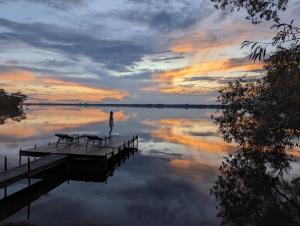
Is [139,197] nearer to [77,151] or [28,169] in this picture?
[28,169]

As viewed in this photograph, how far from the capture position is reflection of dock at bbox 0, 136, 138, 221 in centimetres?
1841

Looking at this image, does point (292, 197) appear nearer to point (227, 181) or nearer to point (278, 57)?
point (227, 181)

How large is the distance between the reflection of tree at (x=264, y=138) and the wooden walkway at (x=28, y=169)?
9443 millimetres

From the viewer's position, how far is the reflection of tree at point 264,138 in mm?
11688

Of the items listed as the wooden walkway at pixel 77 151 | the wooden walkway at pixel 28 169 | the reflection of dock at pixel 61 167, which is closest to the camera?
the wooden walkway at pixel 28 169

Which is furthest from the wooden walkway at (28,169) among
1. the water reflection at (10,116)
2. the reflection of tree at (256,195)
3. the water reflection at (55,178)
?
the water reflection at (10,116)

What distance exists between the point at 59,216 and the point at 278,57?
10.5 meters

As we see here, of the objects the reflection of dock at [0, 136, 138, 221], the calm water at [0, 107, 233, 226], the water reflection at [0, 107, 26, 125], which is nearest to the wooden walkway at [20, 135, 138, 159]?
the reflection of dock at [0, 136, 138, 221]

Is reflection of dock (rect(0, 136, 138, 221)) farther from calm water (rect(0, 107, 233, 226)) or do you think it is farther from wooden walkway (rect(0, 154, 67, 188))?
calm water (rect(0, 107, 233, 226))

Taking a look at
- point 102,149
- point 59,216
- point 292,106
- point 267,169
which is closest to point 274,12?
point 292,106

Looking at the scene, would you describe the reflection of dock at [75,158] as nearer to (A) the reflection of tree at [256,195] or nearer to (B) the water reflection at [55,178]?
(B) the water reflection at [55,178]

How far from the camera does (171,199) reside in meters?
19.2

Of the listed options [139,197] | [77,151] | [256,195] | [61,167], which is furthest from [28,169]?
[256,195]

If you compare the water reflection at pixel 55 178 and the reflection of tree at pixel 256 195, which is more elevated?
the water reflection at pixel 55 178
